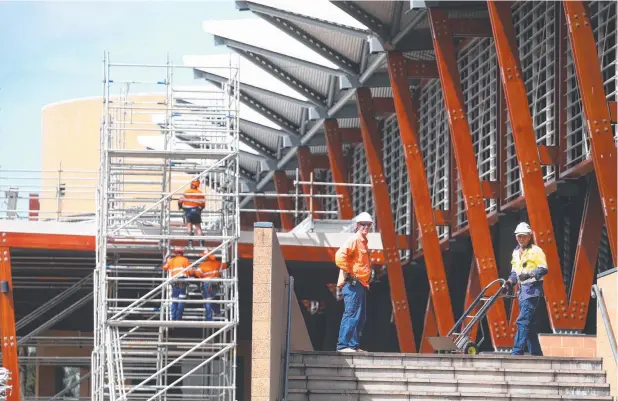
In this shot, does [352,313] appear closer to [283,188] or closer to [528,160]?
[528,160]

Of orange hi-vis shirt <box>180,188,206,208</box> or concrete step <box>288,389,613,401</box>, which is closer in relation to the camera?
concrete step <box>288,389,613,401</box>

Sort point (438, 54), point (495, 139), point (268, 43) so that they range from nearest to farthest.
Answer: point (438, 54) → point (495, 139) → point (268, 43)

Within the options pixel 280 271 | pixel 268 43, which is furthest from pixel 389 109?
pixel 280 271

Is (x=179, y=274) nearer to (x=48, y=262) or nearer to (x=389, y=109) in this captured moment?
(x=48, y=262)

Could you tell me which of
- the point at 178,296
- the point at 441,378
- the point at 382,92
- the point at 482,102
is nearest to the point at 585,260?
the point at 178,296

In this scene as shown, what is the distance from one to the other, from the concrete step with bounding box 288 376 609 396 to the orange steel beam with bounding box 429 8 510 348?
30.3 feet

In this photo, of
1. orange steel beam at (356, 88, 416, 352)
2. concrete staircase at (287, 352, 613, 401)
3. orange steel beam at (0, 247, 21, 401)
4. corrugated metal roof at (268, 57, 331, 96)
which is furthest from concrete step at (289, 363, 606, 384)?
corrugated metal roof at (268, 57, 331, 96)

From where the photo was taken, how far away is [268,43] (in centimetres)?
3941

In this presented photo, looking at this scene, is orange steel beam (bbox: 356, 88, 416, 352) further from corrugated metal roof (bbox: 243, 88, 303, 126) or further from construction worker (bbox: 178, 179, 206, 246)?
construction worker (bbox: 178, 179, 206, 246)

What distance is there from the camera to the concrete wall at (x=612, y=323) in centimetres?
1834

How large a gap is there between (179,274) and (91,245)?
4.55 metres

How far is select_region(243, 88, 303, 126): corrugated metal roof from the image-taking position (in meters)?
46.8

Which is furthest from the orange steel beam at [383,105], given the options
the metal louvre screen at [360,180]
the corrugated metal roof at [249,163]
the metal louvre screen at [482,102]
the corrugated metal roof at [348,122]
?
the corrugated metal roof at [249,163]

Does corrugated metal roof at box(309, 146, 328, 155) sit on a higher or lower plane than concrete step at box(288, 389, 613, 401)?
higher
